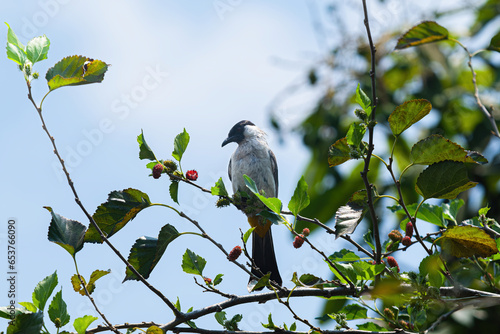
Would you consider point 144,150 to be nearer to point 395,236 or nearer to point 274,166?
point 395,236

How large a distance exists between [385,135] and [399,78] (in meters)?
1.19

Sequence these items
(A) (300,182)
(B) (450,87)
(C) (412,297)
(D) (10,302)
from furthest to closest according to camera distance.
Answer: (B) (450,87), (D) (10,302), (A) (300,182), (C) (412,297)

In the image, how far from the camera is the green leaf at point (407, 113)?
80.1 inches

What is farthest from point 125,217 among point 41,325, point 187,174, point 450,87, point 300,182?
point 450,87

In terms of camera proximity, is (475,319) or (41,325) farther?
(41,325)

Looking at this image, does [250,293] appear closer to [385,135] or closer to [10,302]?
[10,302]

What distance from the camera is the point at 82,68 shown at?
2.28 m

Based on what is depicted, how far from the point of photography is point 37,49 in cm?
222

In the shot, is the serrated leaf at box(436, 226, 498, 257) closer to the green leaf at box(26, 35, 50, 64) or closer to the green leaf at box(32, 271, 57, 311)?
the green leaf at box(32, 271, 57, 311)

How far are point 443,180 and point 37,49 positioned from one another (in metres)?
1.74

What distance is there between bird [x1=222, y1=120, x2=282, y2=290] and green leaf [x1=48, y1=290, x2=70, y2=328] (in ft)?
6.35

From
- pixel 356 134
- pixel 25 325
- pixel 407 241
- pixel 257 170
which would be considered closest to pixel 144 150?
pixel 25 325

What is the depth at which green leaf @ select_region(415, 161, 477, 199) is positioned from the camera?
2.11 meters

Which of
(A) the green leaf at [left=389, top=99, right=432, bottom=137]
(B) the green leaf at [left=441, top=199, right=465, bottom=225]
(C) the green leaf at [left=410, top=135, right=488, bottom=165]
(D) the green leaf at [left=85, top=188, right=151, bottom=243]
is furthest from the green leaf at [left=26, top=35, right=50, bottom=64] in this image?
(B) the green leaf at [left=441, top=199, right=465, bottom=225]
